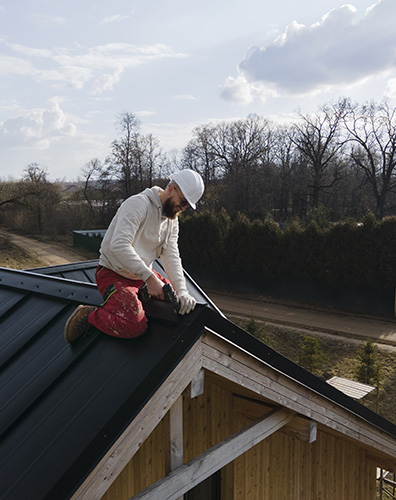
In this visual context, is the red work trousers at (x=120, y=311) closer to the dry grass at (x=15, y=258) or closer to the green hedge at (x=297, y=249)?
the green hedge at (x=297, y=249)

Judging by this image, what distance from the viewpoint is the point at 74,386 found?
9.48 ft

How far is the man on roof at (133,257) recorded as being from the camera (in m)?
3.01

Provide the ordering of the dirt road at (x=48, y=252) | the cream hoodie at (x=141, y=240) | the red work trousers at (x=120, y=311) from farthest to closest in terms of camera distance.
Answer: the dirt road at (x=48, y=252), the cream hoodie at (x=141, y=240), the red work trousers at (x=120, y=311)

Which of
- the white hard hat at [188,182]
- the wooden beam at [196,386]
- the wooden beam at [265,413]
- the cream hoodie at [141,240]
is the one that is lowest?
the wooden beam at [265,413]

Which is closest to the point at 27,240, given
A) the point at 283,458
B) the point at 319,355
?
the point at 319,355

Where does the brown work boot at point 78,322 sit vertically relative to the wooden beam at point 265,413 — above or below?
above

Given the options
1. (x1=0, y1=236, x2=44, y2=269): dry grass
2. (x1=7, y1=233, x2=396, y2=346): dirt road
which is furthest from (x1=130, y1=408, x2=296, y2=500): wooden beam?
(x1=0, y1=236, x2=44, y2=269): dry grass

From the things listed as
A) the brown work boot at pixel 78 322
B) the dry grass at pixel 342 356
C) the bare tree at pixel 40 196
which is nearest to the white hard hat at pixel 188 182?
the brown work boot at pixel 78 322

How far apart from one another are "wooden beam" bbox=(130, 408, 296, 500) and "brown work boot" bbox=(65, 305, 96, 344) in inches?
47.5

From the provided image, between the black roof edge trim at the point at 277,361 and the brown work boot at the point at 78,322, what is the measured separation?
3.39ft

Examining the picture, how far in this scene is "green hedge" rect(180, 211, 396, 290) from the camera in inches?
804

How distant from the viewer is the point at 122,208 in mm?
3248

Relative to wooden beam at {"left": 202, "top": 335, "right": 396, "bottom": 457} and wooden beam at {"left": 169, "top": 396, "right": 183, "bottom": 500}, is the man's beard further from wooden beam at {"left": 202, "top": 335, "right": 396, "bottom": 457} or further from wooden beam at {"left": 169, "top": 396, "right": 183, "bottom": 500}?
wooden beam at {"left": 169, "top": 396, "right": 183, "bottom": 500}

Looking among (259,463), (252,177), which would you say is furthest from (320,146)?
(259,463)
